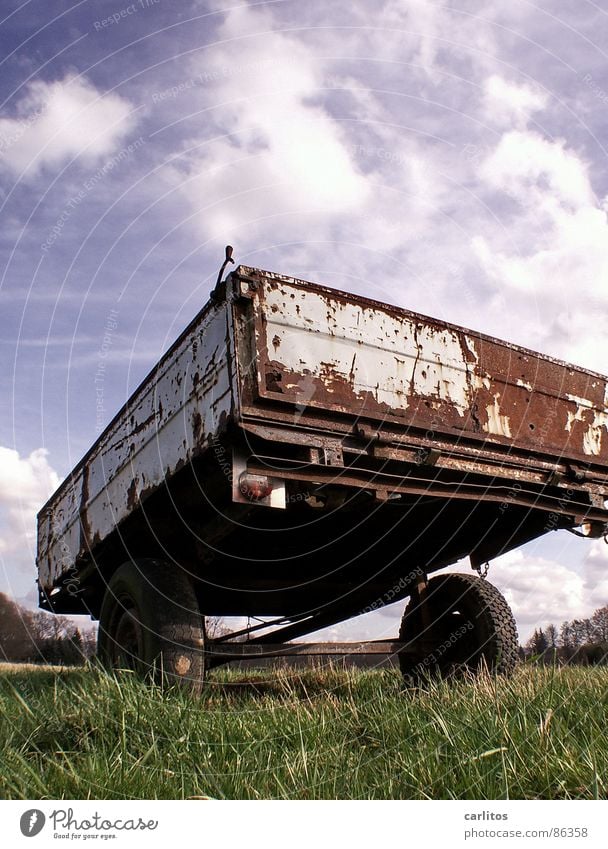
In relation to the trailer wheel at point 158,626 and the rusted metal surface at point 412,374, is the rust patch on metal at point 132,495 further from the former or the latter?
the rusted metal surface at point 412,374

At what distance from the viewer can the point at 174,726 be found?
→ 292 centimetres

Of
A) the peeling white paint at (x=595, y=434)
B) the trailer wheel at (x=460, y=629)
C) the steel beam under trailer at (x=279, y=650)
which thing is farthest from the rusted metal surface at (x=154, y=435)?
the peeling white paint at (x=595, y=434)

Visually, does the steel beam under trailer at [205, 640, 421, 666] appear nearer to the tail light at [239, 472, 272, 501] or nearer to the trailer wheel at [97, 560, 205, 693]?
the trailer wheel at [97, 560, 205, 693]

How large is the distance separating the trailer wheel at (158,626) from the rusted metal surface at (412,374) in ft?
4.85

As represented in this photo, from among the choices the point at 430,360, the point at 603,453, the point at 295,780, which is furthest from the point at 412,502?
the point at 295,780

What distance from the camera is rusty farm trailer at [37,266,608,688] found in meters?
3.69

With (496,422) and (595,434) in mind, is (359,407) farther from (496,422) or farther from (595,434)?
(595,434)

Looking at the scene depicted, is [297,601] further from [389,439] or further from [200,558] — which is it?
[389,439]

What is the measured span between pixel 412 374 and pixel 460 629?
2060 mm

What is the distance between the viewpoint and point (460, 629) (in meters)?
5.06

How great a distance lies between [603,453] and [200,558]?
3.05 metres

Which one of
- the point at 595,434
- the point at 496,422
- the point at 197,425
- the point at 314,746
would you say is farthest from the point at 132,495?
the point at 595,434

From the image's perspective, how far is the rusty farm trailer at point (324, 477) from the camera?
3.69m

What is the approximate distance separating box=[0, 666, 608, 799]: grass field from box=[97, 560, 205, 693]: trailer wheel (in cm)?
41
